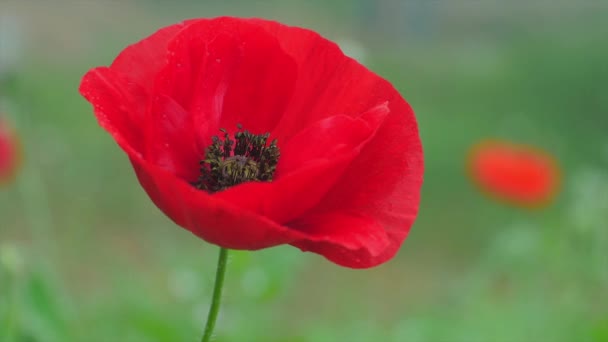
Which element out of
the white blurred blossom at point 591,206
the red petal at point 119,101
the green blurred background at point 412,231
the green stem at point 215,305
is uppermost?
the red petal at point 119,101

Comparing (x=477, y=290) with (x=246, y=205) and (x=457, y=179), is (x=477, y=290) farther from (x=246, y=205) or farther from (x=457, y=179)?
(x=457, y=179)

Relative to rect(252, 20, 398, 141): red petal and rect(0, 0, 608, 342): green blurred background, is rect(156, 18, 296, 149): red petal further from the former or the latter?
rect(0, 0, 608, 342): green blurred background

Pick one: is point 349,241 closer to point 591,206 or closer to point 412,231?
point 591,206

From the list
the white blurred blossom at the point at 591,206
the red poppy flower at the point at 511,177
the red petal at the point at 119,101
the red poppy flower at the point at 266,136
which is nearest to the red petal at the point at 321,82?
the red poppy flower at the point at 266,136

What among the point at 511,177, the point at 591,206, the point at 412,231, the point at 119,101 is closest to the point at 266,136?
the point at 119,101

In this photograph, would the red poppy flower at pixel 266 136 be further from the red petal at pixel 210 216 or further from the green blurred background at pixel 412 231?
the green blurred background at pixel 412 231

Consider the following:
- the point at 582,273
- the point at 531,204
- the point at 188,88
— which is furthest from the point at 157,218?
the point at 188,88
